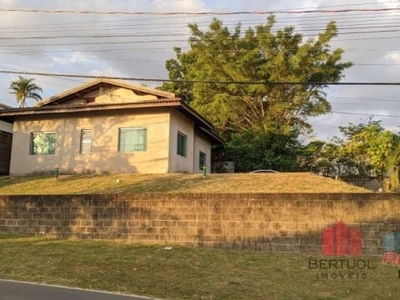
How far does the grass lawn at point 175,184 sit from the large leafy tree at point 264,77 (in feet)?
33.7

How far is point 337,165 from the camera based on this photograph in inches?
1032

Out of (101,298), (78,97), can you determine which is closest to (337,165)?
(78,97)

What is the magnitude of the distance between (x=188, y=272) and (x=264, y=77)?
2149 centimetres

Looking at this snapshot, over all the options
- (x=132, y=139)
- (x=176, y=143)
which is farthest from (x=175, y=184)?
(x=132, y=139)

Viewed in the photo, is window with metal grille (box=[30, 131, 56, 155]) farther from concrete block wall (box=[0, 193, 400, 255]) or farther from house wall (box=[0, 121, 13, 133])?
concrete block wall (box=[0, 193, 400, 255])

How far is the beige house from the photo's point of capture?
20.0 meters

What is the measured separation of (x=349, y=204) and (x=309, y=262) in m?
1.72

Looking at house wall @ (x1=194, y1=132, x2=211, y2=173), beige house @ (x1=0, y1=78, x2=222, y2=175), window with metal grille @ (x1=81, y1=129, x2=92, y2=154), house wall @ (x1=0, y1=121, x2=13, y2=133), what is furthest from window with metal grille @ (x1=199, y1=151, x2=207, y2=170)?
house wall @ (x1=0, y1=121, x2=13, y2=133)

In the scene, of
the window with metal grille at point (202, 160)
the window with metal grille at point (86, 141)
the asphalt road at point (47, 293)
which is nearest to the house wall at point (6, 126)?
the window with metal grille at point (86, 141)

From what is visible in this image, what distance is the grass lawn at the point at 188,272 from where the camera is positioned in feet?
25.5

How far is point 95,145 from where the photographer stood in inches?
825

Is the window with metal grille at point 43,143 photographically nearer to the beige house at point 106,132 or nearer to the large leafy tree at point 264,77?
the beige house at point 106,132

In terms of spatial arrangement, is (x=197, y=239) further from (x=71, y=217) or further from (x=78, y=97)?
(x=78, y=97)

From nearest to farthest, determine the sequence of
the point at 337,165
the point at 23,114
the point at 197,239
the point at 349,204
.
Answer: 1. the point at 349,204
2. the point at 197,239
3. the point at 23,114
4. the point at 337,165
